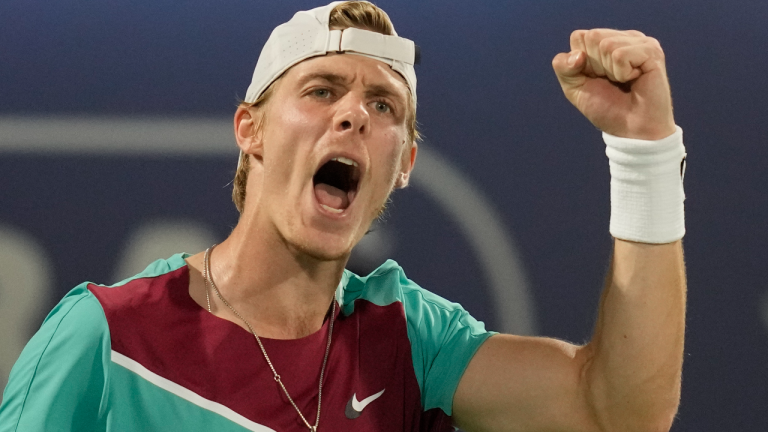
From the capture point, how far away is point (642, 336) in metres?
1.14

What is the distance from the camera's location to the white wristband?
3.72ft

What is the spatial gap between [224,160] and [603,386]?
35.1 inches

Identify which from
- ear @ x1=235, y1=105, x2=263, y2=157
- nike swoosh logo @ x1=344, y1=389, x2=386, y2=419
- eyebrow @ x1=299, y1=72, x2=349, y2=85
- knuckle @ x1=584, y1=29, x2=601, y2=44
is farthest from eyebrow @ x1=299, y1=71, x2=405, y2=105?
nike swoosh logo @ x1=344, y1=389, x2=386, y2=419

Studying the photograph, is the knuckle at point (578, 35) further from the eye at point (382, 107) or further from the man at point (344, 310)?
the eye at point (382, 107)

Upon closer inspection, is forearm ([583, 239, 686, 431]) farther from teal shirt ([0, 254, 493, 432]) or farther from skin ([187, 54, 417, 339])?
teal shirt ([0, 254, 493, 432])

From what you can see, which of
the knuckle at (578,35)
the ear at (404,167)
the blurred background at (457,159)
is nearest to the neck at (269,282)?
the ear at (404,167)

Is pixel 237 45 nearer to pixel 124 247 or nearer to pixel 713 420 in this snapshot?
pixel 124 247

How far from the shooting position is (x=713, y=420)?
168 centimetres

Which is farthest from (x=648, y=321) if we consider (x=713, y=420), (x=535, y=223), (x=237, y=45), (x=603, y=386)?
(x=237, y=45)

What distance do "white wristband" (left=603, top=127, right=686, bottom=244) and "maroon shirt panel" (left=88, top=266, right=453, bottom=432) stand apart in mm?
420

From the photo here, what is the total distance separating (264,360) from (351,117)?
403mm

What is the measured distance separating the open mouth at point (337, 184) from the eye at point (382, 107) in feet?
0.34

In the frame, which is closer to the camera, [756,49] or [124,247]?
[124,247]

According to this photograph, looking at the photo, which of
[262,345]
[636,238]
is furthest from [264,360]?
[636,238]
